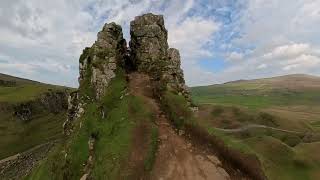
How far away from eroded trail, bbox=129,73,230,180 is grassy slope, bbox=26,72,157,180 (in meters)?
0.99

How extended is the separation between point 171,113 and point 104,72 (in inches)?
440

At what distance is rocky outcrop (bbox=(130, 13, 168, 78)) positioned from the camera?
2153 inches

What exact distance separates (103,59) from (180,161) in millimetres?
18553

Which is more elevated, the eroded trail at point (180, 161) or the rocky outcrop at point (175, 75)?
the rocky outcrop at point (175, 75)

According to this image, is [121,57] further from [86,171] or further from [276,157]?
[276,157]

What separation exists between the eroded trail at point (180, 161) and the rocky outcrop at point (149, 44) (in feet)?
32.2

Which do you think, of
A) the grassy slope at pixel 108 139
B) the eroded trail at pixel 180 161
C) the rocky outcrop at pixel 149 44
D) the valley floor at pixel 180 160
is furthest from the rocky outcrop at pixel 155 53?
the eroded trail at pixel 180 161

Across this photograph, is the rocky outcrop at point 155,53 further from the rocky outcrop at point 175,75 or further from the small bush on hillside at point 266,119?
the small bush on hillside at point 266,119

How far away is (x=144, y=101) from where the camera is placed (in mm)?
48312

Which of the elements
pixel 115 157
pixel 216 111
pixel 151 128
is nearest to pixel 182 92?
pixel 151 128

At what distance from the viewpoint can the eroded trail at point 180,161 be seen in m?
41.7

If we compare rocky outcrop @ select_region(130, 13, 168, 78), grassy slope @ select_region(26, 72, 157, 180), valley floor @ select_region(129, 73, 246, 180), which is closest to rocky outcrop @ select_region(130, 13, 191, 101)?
rocky outcrop @ select_region(130, 13, 168, 78)

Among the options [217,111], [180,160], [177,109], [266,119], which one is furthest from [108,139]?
[217,111]

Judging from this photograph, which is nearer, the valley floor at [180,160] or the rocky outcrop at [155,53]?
the valley floor at [180,160]
